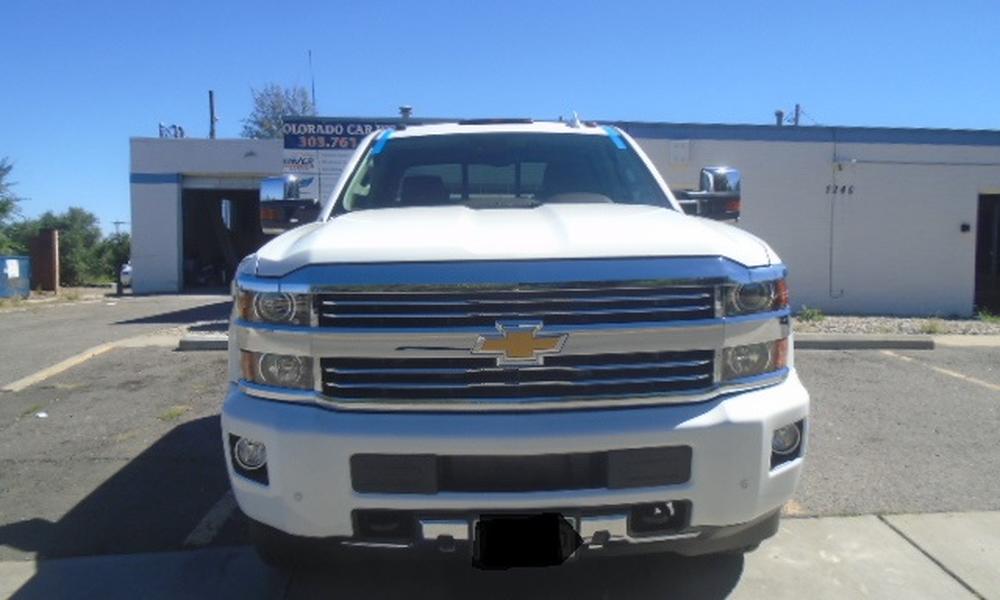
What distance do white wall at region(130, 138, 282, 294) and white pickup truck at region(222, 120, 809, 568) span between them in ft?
83.6

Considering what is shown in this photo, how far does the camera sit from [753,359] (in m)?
3.09

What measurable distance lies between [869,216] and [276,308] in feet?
55.5

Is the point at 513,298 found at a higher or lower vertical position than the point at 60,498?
higher

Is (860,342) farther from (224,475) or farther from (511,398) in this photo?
(511,398)

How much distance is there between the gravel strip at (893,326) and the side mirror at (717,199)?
27.3 ft

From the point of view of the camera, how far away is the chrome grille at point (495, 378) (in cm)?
291

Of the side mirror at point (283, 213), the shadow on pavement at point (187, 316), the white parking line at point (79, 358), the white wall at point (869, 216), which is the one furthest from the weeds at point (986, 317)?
the side mirror at point (283, 213)

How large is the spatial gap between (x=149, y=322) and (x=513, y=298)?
44.9 ft

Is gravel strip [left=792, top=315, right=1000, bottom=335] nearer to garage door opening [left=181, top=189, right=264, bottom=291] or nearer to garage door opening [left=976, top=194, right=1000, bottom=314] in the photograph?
garage door opening [left=976, top=194, right=1000, bottom=314]

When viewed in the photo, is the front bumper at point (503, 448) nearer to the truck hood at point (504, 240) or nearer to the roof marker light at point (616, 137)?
the truck hood at point (504, 240)

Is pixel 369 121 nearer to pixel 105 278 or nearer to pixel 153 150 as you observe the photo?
pixel 153 150

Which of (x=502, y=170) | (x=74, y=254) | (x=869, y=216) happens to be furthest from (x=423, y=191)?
(x=74, y=254)

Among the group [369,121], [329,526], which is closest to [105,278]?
[369,121]

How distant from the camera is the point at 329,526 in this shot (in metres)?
2.89
